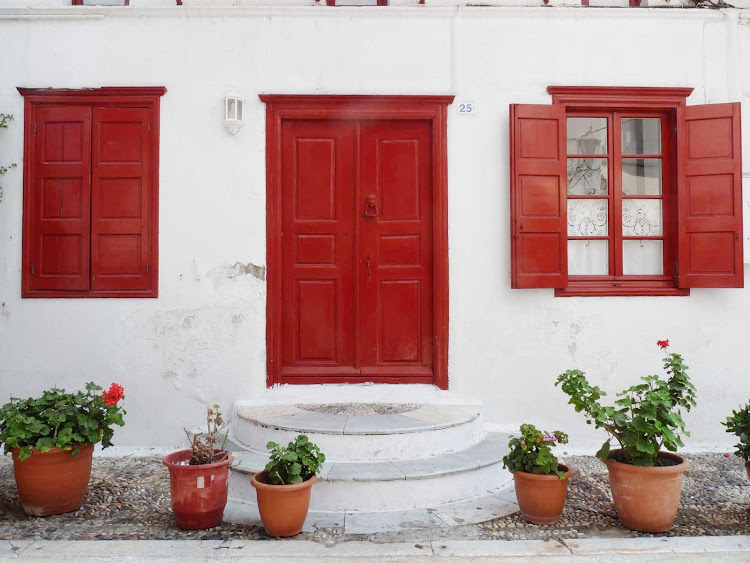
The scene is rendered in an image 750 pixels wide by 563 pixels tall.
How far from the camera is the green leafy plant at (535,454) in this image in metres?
3.72

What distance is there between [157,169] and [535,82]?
3.48 meters

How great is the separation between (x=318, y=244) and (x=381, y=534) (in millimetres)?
2780

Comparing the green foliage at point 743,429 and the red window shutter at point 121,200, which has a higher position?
the red window shutter at point 121,200

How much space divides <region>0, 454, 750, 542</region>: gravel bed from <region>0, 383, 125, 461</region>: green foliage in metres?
0.44

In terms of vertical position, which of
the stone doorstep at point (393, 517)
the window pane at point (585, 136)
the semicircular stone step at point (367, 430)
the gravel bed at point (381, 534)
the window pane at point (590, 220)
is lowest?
the stone doorstep at point (393, 517)

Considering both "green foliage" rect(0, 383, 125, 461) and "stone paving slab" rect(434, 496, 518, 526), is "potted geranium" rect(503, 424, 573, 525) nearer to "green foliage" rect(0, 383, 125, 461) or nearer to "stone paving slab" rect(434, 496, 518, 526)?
"stone paving slab" rect(434, 496, 518, 526)

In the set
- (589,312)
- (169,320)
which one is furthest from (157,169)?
(589,312)

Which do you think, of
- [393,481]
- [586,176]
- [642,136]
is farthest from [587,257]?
[393,481]

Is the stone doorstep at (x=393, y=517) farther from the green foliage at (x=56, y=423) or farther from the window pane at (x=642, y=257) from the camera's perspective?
the window pane at (x=642, y=257)

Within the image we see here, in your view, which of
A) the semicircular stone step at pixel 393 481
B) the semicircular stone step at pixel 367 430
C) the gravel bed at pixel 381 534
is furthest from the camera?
the semicircular stone step at pixel 367 430

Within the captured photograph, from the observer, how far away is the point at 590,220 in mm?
5668

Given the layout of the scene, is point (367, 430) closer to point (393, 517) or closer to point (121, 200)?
point (393, 517)

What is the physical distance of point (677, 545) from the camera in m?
3.42

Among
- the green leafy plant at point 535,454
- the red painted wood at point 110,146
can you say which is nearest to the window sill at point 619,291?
the green leafy plant at point 535,454
